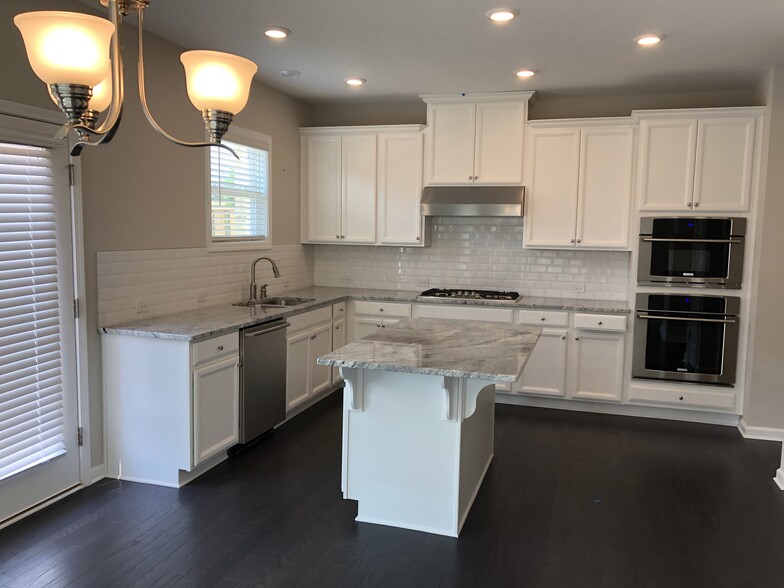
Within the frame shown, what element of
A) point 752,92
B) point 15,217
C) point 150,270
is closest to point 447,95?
point 752,92

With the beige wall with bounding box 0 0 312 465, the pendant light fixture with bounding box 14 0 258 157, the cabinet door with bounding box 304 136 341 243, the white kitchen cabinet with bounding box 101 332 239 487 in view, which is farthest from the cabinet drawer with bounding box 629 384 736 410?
the pendant light fixture with bounding box 14 0 258 157

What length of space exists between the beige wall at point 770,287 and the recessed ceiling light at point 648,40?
123 cm

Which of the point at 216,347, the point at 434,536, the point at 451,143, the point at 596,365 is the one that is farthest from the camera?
the point at 451,143

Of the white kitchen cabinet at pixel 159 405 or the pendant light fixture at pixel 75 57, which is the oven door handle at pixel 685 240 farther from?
the pendant light fixture at pixel 75 57

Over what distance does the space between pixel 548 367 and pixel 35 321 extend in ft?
12.1

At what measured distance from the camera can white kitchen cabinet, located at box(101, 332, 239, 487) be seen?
3.39m

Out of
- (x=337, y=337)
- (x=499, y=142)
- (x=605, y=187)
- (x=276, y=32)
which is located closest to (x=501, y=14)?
(x=276, y=32)

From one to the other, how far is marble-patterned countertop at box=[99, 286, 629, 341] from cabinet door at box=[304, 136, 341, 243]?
1.92ft

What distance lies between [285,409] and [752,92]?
4.40 meters

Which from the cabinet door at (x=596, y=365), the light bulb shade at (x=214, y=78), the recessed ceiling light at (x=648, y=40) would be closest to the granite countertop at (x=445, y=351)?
the light bulb shade at (x=214, y=78)

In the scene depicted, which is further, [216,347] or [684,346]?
[684,346]

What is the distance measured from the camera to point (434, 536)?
9.68 feet

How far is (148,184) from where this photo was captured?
12.5ft

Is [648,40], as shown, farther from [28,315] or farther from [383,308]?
[28,315]
